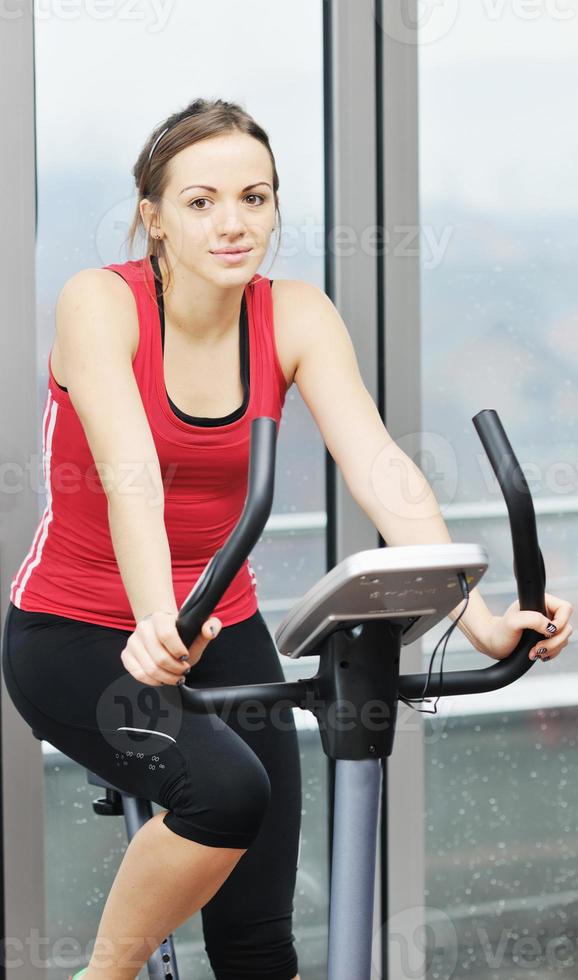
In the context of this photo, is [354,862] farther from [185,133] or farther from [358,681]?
[185,133]

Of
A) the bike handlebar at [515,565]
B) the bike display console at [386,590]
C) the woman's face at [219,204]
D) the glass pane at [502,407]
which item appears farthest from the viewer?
the glass pane at [502,407]

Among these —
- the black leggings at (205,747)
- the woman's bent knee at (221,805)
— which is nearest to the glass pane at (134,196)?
the black leggings at (205,747)

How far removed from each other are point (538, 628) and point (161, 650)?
432mm

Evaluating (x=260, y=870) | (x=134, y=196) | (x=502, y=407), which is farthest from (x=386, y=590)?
(x=502, y=407)

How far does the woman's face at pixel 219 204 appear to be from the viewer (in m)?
1.60

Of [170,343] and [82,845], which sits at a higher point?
[170,343]

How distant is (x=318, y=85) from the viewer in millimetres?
2330

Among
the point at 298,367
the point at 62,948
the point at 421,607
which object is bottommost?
the point at 62,948

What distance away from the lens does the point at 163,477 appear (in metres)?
1.75

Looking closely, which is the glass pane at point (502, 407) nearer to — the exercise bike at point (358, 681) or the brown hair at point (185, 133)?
the brown hair at point (185, 133)

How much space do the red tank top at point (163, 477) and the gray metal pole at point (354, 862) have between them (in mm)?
619

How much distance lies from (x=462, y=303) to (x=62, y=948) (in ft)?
5.02

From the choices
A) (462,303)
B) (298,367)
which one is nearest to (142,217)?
(298,367)

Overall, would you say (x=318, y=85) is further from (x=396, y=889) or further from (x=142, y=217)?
(x=396, y=889)
